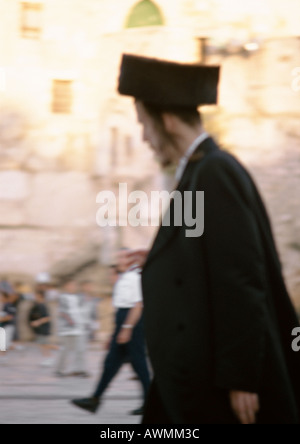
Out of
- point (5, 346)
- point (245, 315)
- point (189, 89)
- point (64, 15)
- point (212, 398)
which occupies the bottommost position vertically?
point (5, 346)

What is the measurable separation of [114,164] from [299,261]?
543 cm

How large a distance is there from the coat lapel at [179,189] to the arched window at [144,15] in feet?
86.2

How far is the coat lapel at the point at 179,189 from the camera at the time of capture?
326 centimetres

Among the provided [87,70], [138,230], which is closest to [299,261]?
[138,230]

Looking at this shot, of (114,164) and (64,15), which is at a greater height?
(64,15)

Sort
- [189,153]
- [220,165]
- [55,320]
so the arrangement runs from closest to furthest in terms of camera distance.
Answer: [220,165]
[189,153]
[55,320]

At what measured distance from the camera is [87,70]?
2884 centimetres

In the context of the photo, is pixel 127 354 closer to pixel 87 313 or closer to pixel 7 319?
pixel 87 313

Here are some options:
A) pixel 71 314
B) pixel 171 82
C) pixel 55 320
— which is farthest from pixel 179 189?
pixel 55 320

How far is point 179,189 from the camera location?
3309 mm

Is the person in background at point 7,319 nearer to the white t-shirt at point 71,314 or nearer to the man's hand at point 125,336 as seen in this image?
the white t-shirt at point 71,314

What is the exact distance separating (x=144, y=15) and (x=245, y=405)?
26.9 m

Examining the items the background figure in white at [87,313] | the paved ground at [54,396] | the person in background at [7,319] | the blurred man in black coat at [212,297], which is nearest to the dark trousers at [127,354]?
the paved ground at [54,396]

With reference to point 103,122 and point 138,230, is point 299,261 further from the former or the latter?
point 103,122
